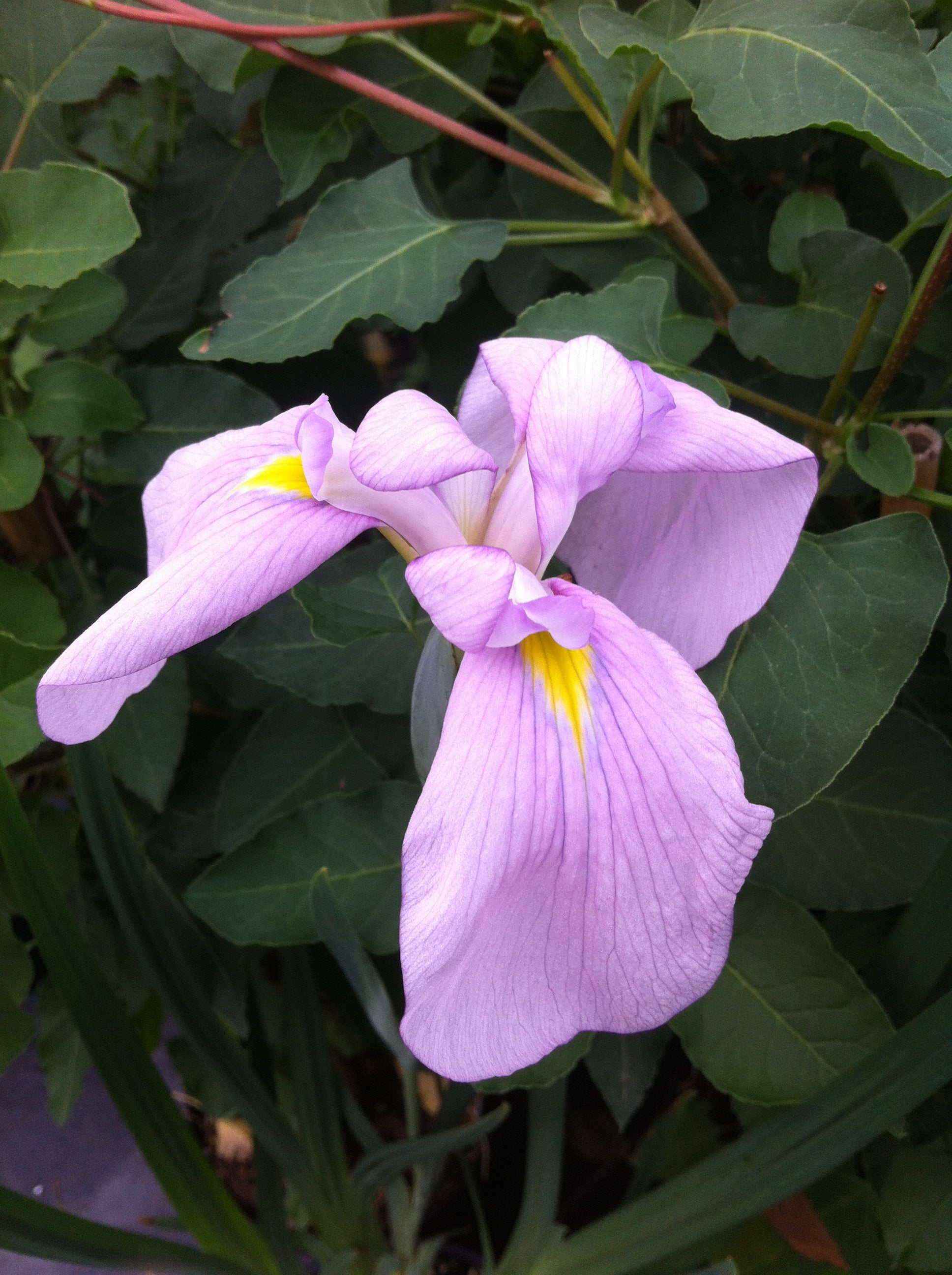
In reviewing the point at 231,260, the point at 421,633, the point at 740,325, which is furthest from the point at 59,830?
the point at 740,325

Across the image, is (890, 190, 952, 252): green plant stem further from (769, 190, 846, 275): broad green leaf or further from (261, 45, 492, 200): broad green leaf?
(261, 45, 492, 200): broad green leaf

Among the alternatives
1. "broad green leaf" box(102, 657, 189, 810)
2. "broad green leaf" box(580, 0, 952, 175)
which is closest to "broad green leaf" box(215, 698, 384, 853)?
"broad green leaf" box(102, 657, 189, 810)

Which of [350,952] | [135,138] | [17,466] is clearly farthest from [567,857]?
[135,138]

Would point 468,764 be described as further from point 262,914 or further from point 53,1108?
point 53,1108

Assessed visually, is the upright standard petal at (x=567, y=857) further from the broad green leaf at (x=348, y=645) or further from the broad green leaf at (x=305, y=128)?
the broad green leaf at (x=305, y=128)

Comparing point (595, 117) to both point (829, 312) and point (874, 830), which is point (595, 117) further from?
point (874, 830)

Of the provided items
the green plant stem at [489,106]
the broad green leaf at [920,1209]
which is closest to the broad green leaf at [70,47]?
the green plant stem at [489,106]
